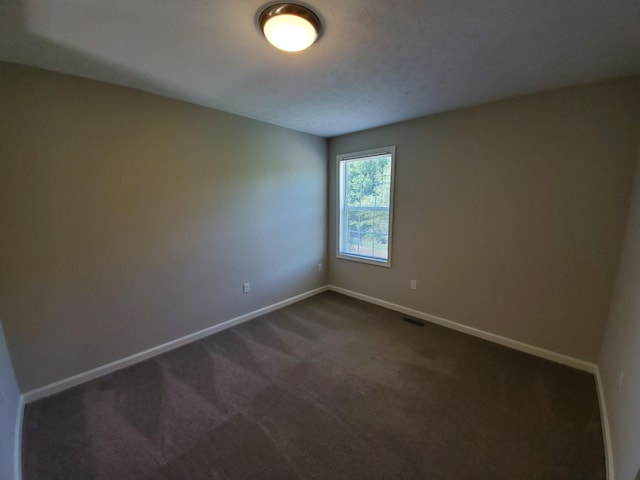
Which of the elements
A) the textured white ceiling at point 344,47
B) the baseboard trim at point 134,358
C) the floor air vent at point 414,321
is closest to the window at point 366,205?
the floor air vent at point 414,321

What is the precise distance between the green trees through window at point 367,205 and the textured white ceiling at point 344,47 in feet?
A: 3.73

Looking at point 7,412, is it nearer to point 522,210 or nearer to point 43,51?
point 43,51

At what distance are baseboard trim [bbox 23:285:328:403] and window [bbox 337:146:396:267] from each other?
1423 millimetres

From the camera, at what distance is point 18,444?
59.3 inches

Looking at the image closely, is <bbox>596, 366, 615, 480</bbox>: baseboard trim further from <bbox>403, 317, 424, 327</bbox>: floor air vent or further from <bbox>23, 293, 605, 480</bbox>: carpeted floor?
<bbox>403, 317, 424, 327</bbox>: floor air vent

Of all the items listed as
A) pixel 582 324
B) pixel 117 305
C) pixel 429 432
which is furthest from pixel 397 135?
pixel 117 305

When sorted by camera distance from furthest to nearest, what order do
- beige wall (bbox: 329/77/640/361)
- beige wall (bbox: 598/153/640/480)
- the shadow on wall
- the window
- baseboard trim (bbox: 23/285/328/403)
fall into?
1. the window
2. beige wall (bbox: 329/77/640/361)
3. baseboard trim (bbox: 23/285/328/403)
4. the shadow on wall
5. beige wall (bbox: 598/153/640/480)

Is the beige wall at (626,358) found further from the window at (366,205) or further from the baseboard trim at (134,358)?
the baseboard trim at (134,358)

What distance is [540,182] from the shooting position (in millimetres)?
2281

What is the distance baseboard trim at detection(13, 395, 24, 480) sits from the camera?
1.35 metres

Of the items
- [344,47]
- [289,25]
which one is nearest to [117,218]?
[289,25]

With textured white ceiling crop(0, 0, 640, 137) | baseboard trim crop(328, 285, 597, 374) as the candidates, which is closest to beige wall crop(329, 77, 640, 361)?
baseboard trim crop(328, 285, 597, 374)

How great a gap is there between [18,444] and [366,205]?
3695 millimetres

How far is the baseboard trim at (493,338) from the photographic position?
87.9 inches
